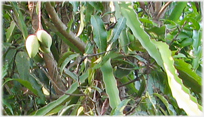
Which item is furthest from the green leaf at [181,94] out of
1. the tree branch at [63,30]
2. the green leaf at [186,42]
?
the tree branch at [63,30]

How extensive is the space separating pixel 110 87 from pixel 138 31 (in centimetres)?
16

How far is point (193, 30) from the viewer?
1045 millimetres

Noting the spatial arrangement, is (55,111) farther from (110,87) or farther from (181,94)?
(181,94)

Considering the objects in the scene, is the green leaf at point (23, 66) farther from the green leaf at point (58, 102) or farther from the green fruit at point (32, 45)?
the green fruit at point (32, 45)

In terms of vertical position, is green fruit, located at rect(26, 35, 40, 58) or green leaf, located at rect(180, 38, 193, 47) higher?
green fruit, located at rect(26, 35, 40, 58)

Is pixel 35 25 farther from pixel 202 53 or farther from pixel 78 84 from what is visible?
pixel 202 53

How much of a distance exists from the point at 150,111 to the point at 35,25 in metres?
0.51

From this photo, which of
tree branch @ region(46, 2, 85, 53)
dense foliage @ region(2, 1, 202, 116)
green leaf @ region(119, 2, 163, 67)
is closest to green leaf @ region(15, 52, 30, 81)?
dense foliage @ region(2, 1, 202, 116)

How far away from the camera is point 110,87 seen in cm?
77

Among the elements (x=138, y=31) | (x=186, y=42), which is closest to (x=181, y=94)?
(x=138, y=31)

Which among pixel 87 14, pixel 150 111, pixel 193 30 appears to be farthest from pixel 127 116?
pixel 193 30

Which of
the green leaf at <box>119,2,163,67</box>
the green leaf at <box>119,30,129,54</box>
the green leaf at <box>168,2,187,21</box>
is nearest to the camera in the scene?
the green leaf at <box>119,2,163,67</box>

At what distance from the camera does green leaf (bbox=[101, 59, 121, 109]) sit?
75cm

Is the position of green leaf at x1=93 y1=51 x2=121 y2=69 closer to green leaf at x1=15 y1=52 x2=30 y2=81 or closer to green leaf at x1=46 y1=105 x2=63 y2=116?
green leaf at x1=46 y1=105 x2=63 y2=116
